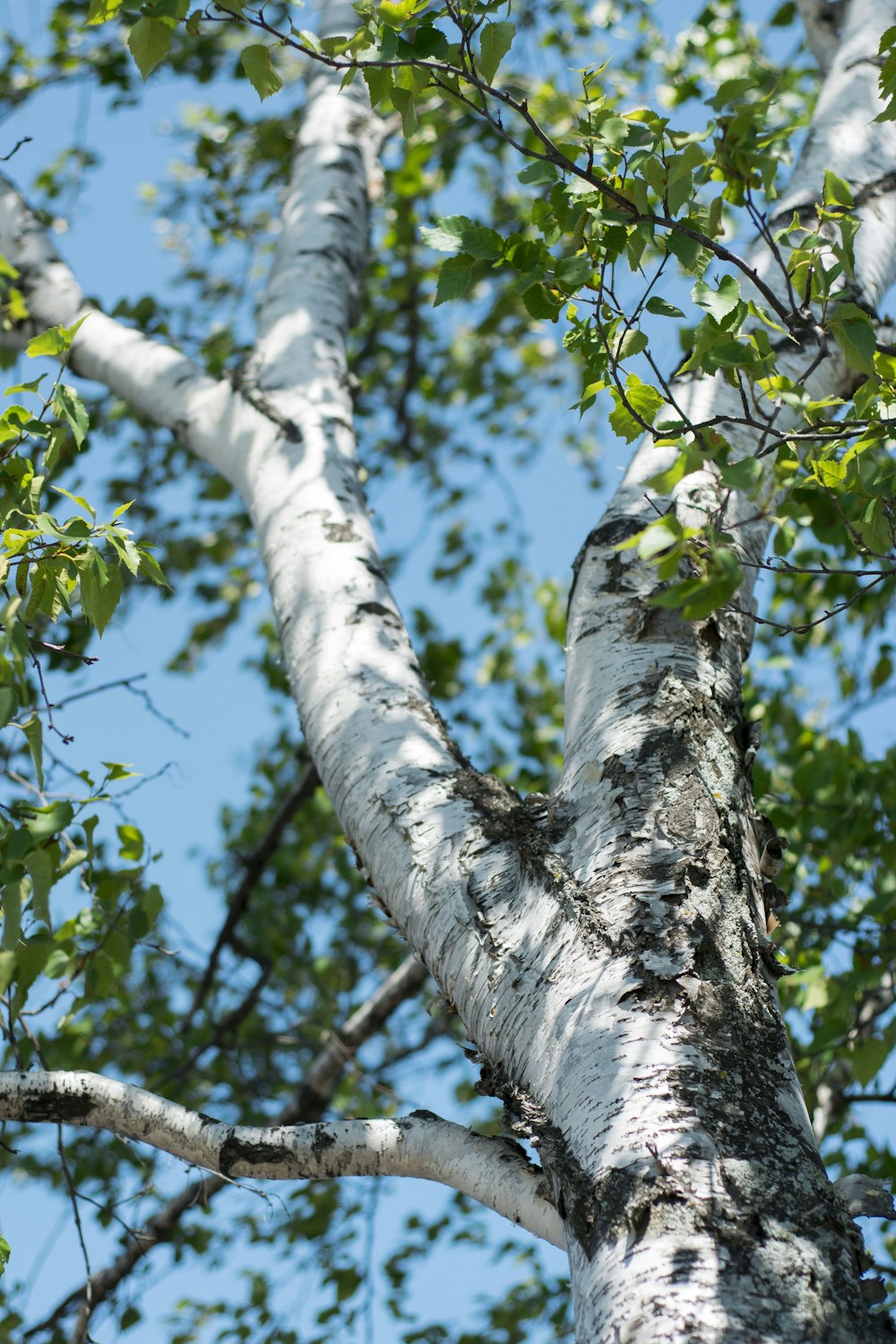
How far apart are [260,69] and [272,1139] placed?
5.46ft

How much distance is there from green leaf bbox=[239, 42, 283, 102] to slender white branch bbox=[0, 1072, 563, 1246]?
5.16 feet

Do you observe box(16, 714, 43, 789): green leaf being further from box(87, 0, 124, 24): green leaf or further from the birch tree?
box(87, 0, 124, 24): green leaf

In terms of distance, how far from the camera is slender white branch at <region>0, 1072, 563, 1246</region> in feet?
4.78

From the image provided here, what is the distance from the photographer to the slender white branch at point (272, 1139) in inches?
57.3

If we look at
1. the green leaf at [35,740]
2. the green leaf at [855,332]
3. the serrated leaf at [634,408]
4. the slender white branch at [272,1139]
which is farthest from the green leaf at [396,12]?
the slender white branch at [272,1139]

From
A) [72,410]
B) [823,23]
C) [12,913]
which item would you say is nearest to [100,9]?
[72,410]

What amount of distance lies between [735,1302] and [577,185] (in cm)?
148

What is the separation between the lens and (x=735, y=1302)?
1016mm

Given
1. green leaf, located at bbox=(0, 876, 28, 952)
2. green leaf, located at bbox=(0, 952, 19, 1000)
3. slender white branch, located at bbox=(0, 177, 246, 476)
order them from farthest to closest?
slender white branch, located at bbox=(0, 177, 246, 476) → green leaf, located at bbox=(0, 952, 19, 1000) → green leaf, located at bbox=(0, 876, 28, 952)

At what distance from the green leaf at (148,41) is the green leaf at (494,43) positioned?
485 mm

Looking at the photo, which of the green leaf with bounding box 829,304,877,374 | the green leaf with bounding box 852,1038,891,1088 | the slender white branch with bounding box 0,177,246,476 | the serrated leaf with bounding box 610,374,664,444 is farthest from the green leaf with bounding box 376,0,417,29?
the green leaf with bounding box 852,1038,891,1088

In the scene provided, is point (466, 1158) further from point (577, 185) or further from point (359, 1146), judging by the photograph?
point (577, 185)

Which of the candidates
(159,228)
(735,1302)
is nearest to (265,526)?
(735,1302)

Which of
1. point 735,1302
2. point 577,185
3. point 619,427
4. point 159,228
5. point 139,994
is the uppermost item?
point 159,228
